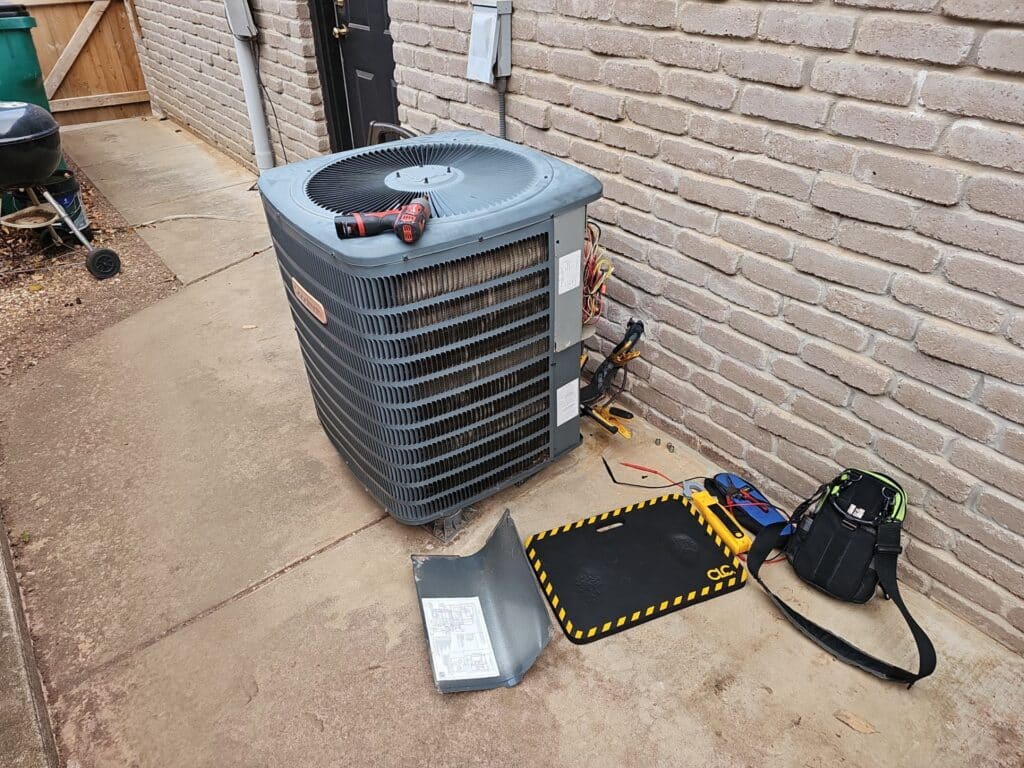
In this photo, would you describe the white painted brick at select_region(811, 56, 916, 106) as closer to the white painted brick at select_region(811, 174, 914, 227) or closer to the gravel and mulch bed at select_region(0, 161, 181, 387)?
the white painted brick at select_region(811, 174, 914, 227)

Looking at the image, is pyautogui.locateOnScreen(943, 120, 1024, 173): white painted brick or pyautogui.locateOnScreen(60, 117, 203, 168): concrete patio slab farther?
pyautogui.locateOnScreen(60, 117, 203, 168): concrete patio slab

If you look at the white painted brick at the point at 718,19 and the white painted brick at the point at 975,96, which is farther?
the white painted brick at the point at 718,19

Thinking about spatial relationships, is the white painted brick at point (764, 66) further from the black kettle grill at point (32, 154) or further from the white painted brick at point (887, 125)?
the black kettle grill at point (32, 154)

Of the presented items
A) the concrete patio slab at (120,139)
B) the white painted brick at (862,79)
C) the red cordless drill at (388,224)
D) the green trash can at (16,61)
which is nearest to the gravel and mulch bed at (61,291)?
the green trash can at (16,61)

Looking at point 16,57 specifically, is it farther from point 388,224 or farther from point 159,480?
point 388,224

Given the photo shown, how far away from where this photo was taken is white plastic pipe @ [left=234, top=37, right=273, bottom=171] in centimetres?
473

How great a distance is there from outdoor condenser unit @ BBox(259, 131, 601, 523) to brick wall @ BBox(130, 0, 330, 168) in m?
2.49

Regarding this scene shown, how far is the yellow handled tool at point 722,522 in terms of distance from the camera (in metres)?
2.12

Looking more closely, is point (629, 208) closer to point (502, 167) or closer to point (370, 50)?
point (502, 167)

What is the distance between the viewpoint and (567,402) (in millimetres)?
2289

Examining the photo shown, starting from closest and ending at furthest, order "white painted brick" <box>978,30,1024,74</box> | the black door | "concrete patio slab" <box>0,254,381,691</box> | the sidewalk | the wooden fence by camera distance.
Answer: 1. "white painted brick" <box>978,30,1024,74</box>
2. the sidewalk
3. "concrete patio slab" <box>0,254,381,691</box>
4. the black door
5. the wooden fence

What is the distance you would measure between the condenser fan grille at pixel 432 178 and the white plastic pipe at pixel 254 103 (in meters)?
3.16

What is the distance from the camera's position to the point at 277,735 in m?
1.68

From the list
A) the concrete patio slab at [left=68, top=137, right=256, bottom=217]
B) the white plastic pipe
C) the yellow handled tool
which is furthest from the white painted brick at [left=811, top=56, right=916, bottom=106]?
the concrete patio slab at [left=68, top=137, right=256, bottom=217]
